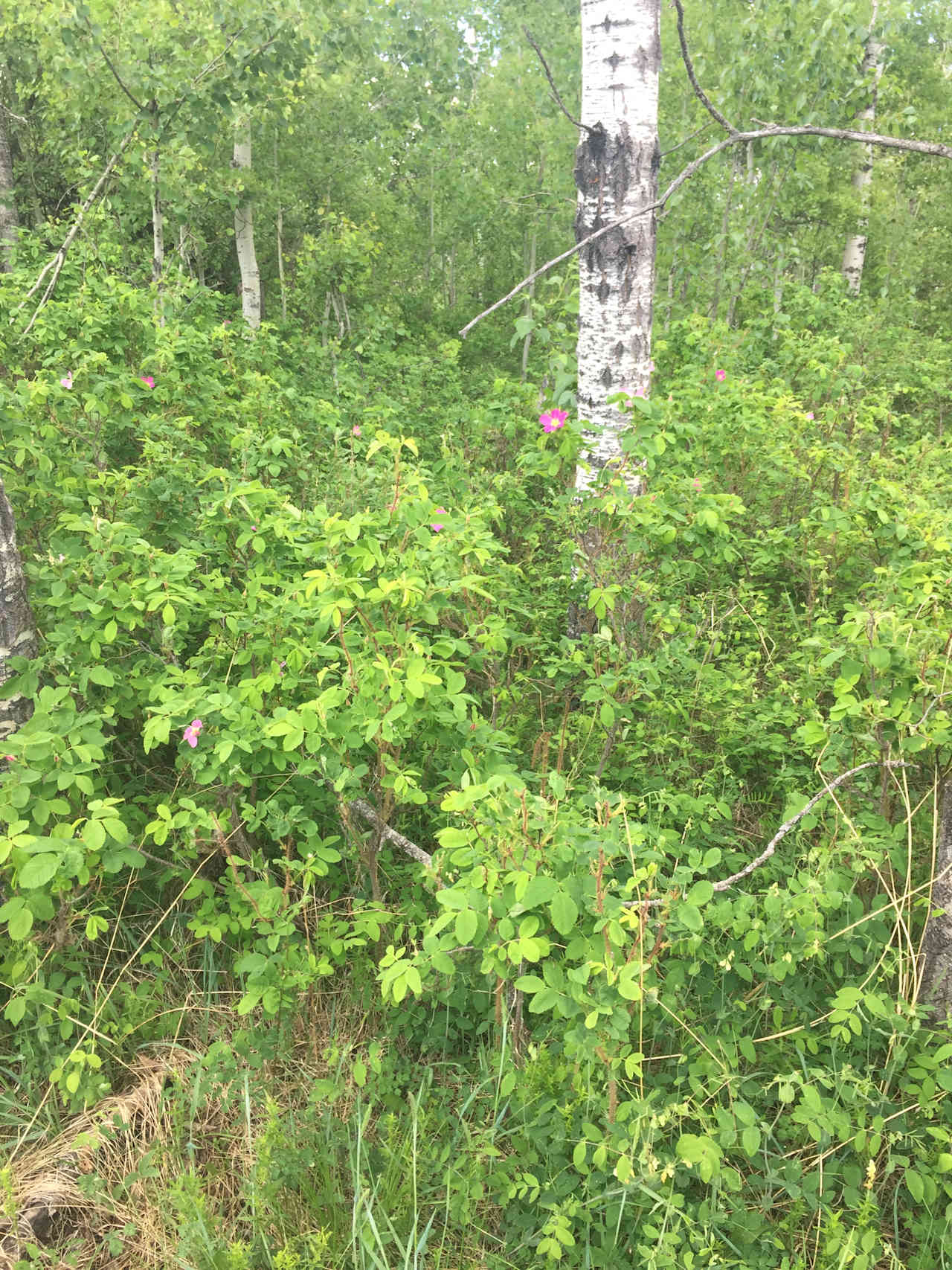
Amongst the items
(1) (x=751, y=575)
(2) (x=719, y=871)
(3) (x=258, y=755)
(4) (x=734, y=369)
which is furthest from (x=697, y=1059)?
(4) (x=734, y=369)

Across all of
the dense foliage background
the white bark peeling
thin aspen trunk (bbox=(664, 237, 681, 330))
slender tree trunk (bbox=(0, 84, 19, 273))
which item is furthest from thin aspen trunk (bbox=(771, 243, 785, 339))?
slender tree trunk (bbox=(0, 84, 19, 273))

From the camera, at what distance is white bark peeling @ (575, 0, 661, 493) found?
3.15m

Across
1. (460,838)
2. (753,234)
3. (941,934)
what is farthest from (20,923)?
(753,234)

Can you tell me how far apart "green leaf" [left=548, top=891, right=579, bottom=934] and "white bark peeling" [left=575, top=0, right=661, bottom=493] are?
1826 millimetres

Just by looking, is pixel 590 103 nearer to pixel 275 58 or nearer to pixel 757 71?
pixel 275 58

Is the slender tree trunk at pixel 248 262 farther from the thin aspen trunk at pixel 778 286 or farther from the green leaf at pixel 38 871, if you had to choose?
the green leaf at pixel 38 871

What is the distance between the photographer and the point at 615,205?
325 cm

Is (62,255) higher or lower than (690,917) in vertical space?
higher

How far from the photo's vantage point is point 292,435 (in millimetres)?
4066

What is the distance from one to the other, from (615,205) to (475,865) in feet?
9.19

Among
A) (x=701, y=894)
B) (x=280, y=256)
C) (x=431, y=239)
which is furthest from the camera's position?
(x=431, y=239)

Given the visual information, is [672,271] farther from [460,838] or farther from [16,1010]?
[16,1010]

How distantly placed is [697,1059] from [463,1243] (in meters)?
0.64

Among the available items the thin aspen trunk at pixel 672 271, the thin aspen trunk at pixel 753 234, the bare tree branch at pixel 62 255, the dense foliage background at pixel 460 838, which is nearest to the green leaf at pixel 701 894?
the dense foliage background at pixel 460 838
